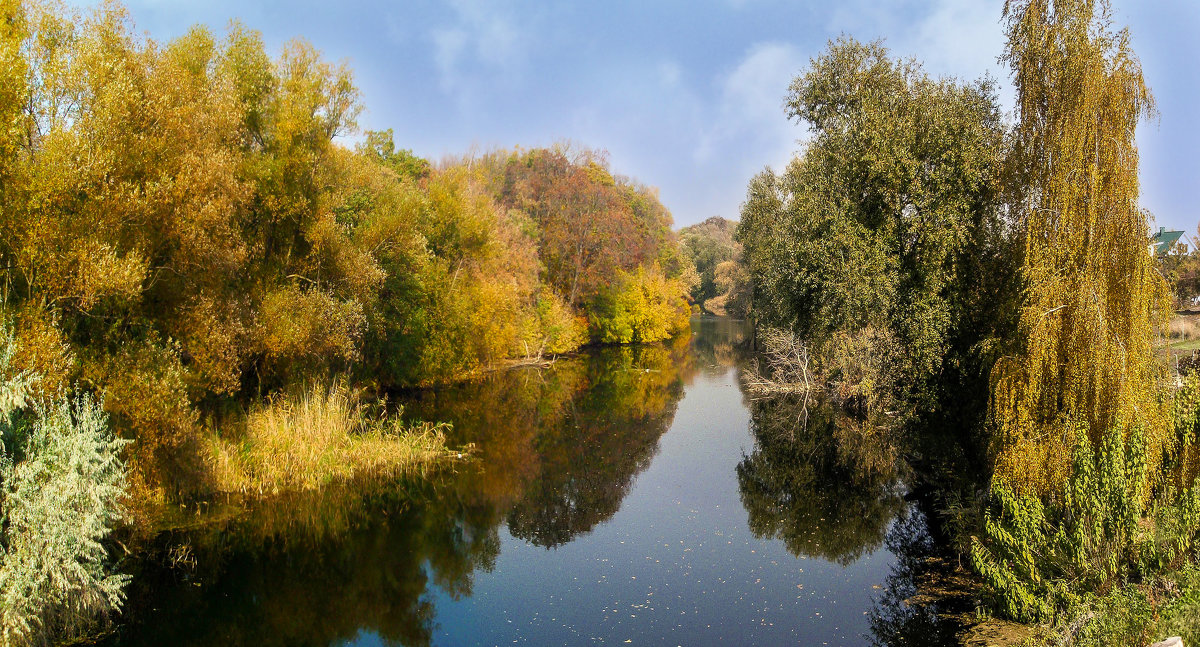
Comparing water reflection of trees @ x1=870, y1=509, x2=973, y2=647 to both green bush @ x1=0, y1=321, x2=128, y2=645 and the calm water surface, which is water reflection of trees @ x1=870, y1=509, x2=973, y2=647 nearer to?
the calm water surface

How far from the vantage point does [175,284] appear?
12.4 metres

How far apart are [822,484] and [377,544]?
35.1ft

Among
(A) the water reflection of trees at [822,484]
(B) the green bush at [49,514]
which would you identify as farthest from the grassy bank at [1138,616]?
(B) the green bush at [49,514]

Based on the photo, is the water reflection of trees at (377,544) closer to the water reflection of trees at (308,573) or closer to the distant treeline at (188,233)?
the water reflection of trees at (308,573)

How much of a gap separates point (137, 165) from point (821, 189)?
53.7ft

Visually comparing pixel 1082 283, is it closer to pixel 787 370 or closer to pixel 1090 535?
pixel 1090 535

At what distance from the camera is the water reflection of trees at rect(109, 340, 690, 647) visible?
10.0 m

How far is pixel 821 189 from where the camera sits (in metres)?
20.1

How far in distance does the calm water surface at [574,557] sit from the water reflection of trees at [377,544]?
0.04 meters

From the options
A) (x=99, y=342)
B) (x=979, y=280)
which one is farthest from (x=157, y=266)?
(x=979, y=280)

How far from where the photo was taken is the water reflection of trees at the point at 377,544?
1005 centimetres

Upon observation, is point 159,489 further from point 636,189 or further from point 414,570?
point 636,189

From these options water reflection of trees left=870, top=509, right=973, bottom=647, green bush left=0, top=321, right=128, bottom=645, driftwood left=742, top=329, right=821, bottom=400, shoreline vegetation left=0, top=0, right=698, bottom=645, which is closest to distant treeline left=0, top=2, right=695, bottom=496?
shoreline vegetation left=0, top=0, right=698, bottom=645

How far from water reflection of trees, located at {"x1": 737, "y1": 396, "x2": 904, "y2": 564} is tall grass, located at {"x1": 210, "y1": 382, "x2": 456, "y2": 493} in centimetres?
845
